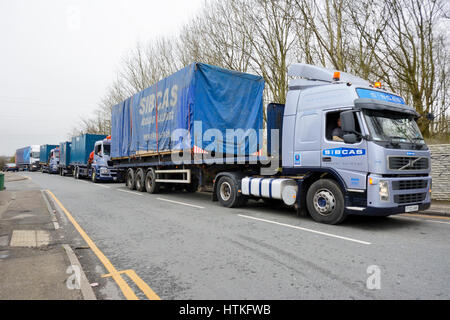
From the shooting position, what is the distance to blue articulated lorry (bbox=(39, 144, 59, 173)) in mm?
34719

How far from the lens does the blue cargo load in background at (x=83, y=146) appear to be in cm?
2423

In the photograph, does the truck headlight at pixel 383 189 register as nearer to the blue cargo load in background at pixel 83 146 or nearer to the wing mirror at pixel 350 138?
the wing mirror at pixel 350 138

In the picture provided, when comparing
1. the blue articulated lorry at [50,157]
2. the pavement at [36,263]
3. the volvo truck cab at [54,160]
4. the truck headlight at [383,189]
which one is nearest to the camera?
the pavement at [36,263]

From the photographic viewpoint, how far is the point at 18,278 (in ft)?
12.4

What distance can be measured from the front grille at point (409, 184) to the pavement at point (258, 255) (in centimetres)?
89

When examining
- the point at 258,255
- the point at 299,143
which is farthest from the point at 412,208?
the point at 258,255

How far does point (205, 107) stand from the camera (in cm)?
1023

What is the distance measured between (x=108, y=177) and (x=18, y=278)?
1776 cm

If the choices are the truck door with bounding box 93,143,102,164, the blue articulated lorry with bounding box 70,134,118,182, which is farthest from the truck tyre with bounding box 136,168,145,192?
the truck door with bounding box 93,143,102,164

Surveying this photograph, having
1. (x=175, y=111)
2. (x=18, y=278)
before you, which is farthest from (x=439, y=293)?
(x=175, y=111)

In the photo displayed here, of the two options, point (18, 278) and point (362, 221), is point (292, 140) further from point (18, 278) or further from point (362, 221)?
point (18, 278)

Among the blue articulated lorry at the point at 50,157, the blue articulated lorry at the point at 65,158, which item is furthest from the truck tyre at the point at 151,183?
the blue articulated lorry at the point at 50,157

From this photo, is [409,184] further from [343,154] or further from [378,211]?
[343,154]
